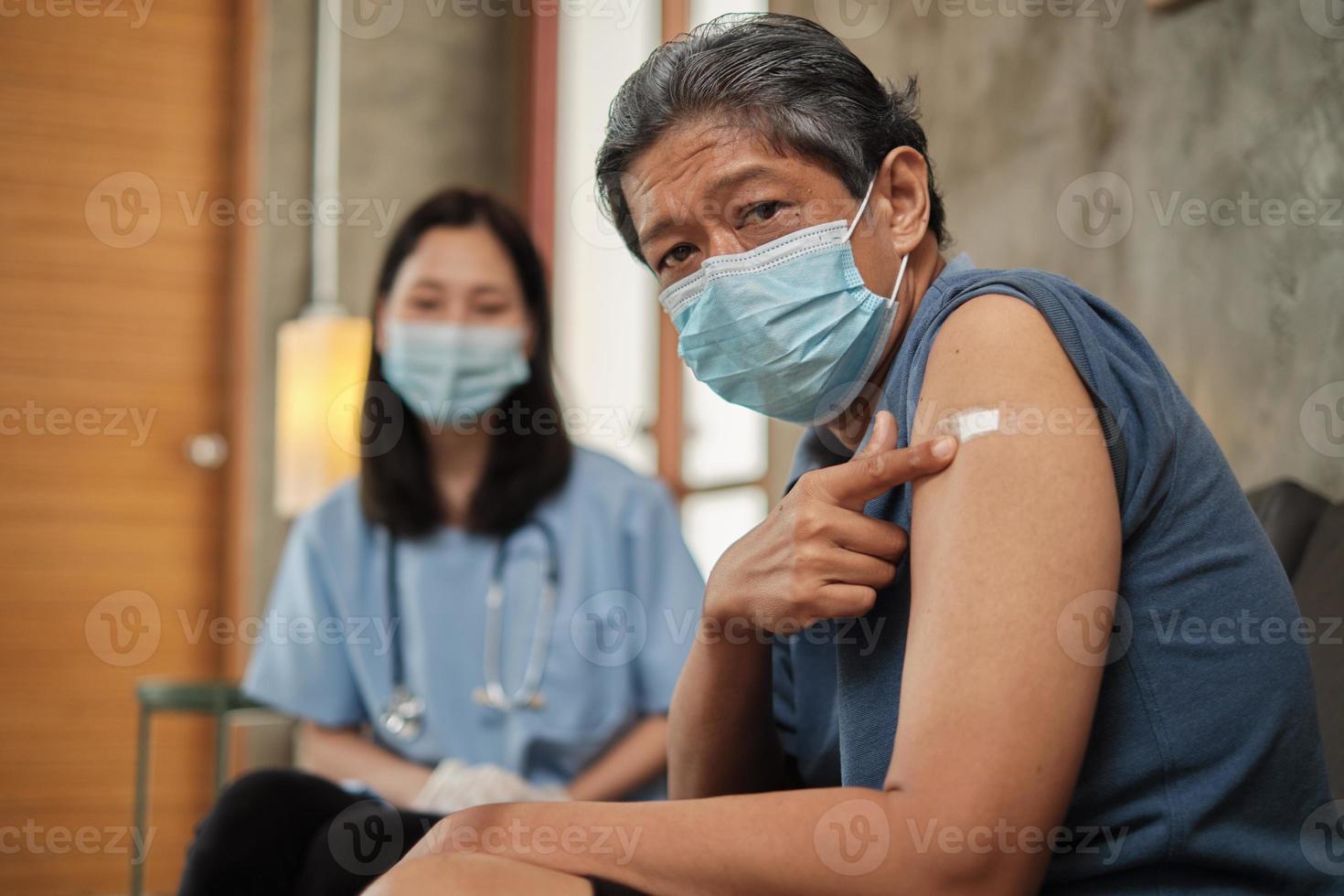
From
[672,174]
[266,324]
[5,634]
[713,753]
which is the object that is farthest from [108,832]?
[672,174]

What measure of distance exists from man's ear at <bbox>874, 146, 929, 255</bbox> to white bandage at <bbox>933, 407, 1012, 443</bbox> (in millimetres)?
293

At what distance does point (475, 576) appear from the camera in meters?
2.11

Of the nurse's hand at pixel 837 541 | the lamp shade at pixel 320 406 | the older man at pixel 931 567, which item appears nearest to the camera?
the older man at pixel 931 567

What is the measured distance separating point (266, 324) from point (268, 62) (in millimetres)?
842

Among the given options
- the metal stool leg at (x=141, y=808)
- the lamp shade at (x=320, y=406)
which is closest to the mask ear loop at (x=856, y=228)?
the metal stool leg at (x=141, y=808)

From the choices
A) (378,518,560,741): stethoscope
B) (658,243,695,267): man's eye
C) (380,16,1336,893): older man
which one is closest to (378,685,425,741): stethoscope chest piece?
(378,518,560,741): stethoscope

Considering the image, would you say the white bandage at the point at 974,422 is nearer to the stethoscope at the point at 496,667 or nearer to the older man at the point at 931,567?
the older man at the point at 931,567

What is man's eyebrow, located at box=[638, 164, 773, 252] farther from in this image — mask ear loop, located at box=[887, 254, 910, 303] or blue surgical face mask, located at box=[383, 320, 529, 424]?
blue surgical face mask, located at box=[383, 320, 529, 424]

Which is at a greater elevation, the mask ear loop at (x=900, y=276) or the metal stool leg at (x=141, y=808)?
the mask ear loop at (x=900, y=276)

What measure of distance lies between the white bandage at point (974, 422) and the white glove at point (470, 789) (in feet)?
3.60

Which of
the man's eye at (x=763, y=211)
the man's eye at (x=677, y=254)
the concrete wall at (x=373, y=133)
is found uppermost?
the concrete wall at (x=373, y=133)

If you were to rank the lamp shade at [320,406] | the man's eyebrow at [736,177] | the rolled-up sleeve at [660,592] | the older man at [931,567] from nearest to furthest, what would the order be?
the older man at [931,567] → the man's eyebrow at [736,177] → the rolled-up sleeve at [660,592] → the lamp shade at [320,406]

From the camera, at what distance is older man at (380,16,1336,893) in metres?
0.75

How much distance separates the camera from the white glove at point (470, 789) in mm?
1794
